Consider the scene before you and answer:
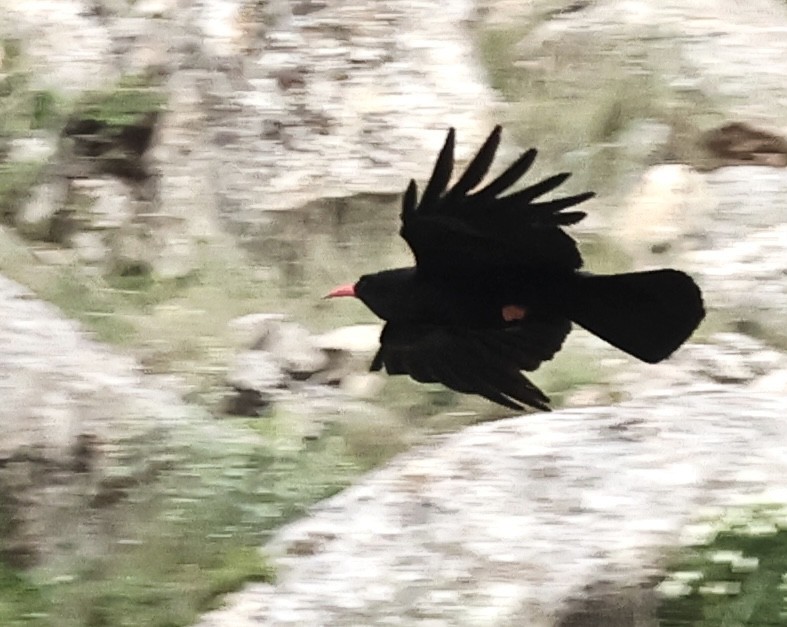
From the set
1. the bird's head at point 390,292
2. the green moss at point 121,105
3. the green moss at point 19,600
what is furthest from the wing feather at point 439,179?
the green moss at point 121,105

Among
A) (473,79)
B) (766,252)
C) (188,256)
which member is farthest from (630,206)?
(188,256)

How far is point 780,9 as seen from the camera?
4.47m

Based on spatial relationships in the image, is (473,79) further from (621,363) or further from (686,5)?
(621,363)

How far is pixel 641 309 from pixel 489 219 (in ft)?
1.14

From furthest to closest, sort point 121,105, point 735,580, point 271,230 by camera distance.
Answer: point 121,105 < point 271,230 < point 735,580

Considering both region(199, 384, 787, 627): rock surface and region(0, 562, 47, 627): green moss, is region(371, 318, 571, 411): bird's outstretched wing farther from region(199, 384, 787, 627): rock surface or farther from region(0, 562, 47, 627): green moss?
region(0, 562, 47, 627): green moss

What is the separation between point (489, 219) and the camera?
2135 mm

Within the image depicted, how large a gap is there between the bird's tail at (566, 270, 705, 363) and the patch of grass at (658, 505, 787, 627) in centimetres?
37

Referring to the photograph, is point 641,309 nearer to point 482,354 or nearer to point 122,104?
point 482,354

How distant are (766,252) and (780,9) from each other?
5.09 ft

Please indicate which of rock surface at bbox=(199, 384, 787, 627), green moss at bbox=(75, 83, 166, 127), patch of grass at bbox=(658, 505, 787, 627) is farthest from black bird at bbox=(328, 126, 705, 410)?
green moss at bbox=(75, 83, 166, 127)

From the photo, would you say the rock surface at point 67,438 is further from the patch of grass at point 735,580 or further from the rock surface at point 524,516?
the patch of grass at point 735,580

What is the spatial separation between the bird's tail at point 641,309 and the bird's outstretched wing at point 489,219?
0.08 meters

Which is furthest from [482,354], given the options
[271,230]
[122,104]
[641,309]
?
[122,104]
